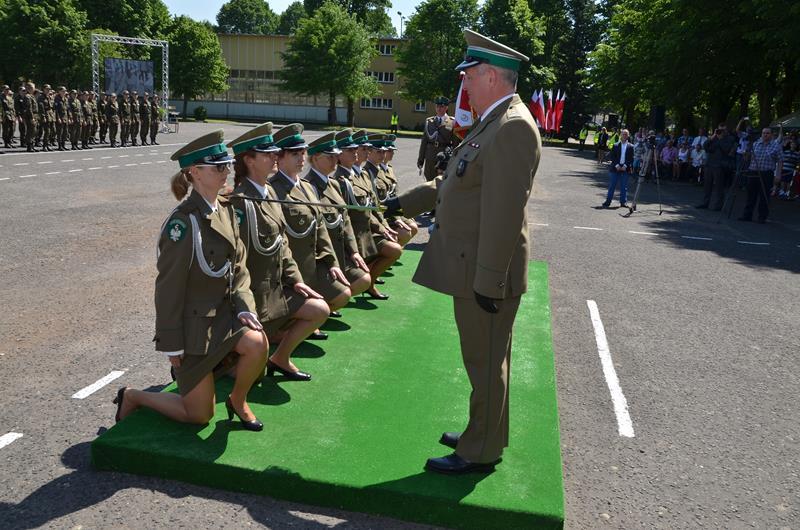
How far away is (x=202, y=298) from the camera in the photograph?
4152 millimetres

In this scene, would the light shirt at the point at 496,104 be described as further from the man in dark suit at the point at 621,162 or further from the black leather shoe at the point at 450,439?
the man in dark suit at the point at 621,162

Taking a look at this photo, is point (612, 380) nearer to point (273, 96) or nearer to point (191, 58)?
point (191, 58)

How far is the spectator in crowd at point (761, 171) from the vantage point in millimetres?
17016

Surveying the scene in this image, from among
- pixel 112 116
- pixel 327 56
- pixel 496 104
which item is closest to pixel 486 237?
pixel 496 104

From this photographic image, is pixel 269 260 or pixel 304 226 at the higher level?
pixel 304 226

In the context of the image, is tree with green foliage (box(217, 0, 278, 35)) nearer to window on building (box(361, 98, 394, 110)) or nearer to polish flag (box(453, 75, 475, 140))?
window on building (box(361, 98, 394, 110))

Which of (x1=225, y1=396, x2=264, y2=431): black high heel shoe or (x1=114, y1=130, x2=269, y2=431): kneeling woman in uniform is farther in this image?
(x1=225, y1=396, x2=264, y2=431): black high heel shoe

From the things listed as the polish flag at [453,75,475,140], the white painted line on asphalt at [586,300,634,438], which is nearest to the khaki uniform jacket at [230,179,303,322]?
the white painted line on asphalt at [586,300,634,438]

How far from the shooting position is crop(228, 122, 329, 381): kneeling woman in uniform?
5020mm

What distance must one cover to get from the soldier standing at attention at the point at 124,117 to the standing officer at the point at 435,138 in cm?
1885

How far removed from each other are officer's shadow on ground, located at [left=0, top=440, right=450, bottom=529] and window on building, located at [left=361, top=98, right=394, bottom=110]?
74.1 metres

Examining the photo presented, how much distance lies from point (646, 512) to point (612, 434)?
1.08 meters

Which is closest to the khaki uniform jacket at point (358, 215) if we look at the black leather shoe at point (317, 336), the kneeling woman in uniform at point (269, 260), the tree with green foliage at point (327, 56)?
the black leather shoe at point (317, 336)

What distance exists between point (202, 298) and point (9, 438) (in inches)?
67.3
